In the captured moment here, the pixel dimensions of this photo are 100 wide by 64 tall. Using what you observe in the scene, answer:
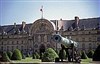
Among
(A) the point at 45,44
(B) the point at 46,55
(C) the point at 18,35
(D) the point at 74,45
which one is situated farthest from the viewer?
(C) the point at 18,35

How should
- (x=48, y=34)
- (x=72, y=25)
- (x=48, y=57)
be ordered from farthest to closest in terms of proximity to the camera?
(x=72, y=25) → (x=48, y=34) → (x=48, y=57)

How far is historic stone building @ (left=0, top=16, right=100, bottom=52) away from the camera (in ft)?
185

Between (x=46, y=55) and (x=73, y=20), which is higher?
(x=73, y=20)

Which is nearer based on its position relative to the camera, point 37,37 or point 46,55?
point 46,55

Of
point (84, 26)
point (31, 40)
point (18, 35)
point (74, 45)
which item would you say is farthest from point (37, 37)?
point (74, 45)

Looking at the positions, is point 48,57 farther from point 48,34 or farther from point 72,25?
point 72,25

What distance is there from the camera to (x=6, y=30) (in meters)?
68.2

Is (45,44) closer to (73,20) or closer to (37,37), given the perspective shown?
(37,37)

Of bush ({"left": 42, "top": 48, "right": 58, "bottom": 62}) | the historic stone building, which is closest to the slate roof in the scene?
the historic stone building

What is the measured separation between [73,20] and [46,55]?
3294 centimetres

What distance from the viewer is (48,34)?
59469 mm

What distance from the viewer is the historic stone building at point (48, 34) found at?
5641cm

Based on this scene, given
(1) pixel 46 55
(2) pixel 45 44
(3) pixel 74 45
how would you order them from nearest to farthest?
1. (3) pixel 74 45
2. (1) pixel 46 55
3. (2) pixel 45 44

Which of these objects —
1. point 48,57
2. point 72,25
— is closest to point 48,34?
point 72,25
